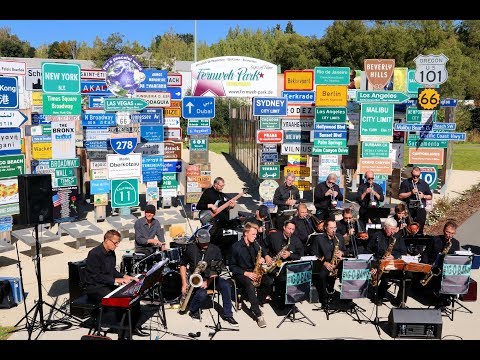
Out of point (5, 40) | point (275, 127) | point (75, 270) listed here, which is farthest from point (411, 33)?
point (5, 40)

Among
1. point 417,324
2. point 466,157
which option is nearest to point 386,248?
point 417,324

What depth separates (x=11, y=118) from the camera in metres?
12.4

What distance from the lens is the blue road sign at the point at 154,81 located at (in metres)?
15.6

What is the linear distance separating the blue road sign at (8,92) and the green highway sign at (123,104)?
2.37 m

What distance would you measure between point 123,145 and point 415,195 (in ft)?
22.2

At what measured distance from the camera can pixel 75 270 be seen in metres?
8.88

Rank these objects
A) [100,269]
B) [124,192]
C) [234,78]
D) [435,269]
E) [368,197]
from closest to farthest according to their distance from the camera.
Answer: [100,269] → [435,269] → [368,197] → [124,192] → [234,78]

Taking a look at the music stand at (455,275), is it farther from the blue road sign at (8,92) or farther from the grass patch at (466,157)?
the grass patch at (466,157)

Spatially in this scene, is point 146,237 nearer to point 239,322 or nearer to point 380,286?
point 239,322

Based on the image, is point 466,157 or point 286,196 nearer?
point 286,196

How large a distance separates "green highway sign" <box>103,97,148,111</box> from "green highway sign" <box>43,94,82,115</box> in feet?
2.24

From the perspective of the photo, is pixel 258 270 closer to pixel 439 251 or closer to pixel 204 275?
pixel 204 275

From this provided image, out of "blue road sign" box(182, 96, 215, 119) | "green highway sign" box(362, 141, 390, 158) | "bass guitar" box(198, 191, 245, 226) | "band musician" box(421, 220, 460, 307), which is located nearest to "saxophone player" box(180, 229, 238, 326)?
"bass guitar" box(198, 191, 245, 226)

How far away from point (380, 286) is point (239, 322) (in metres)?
2.42
